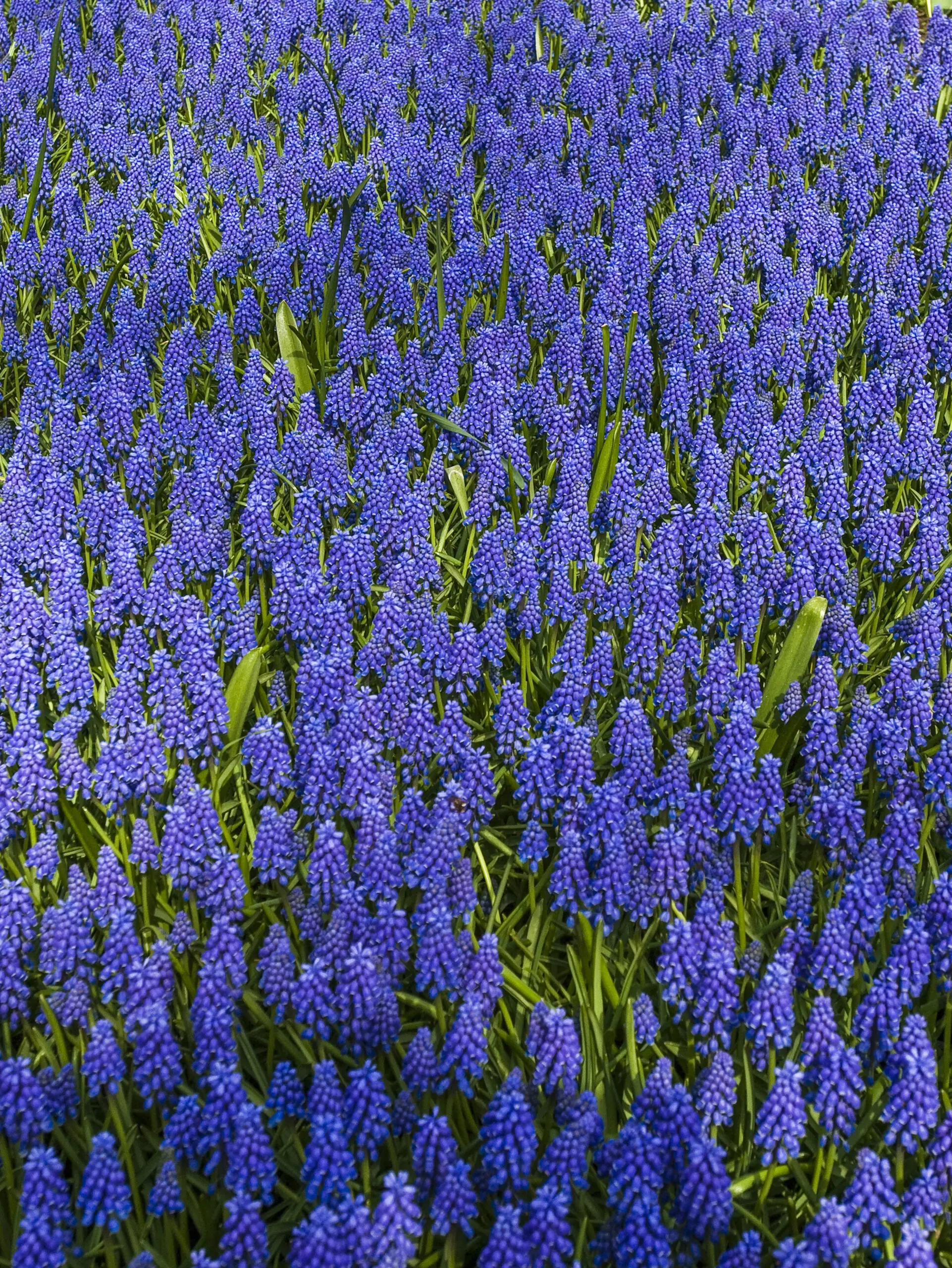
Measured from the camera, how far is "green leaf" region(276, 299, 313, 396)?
609 centimetres

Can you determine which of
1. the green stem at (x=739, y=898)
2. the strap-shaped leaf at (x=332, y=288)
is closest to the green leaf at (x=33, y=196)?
the strap-shaped leaf at (x=332, y=288)

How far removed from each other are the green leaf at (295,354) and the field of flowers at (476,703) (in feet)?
0.08

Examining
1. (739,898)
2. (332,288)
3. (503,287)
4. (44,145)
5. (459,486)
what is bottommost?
(739,898)

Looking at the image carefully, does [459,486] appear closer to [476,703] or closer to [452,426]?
[452,426]

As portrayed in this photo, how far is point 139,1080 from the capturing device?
3131 millimetres

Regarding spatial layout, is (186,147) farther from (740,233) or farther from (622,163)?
(740,233)

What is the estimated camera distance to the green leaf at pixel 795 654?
14.4 feet

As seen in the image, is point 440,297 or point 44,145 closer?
point 440,297

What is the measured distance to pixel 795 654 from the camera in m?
4.42

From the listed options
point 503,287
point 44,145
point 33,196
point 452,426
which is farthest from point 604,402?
point 44,145

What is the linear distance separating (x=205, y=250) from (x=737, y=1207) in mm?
5757

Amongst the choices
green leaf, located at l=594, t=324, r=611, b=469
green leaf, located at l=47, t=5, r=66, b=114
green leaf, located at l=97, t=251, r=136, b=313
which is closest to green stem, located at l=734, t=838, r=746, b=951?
green leaf, located at l=594, t=324, r=611, b=469

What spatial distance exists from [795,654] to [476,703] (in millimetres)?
1106

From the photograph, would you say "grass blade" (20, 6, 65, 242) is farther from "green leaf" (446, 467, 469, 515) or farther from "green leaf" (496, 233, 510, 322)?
"green leaf" (446, 467, 469, 515)
